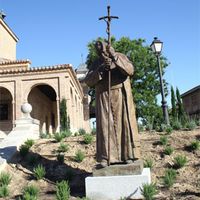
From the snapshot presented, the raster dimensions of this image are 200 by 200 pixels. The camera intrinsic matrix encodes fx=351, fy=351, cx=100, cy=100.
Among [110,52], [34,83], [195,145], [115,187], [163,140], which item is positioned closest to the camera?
[115,187]

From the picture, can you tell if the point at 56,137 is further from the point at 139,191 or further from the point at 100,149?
the point at 139,191

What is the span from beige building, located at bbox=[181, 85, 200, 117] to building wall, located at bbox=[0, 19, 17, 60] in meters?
21.2

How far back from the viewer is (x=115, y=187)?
5996 millimetres

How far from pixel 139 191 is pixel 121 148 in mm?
834

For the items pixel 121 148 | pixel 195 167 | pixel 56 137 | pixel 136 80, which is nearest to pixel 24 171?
pixel 56 137

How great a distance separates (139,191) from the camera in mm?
5887

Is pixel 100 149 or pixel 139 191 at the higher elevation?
pixel 100 149

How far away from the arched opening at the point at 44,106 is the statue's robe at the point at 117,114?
22300 millimetres

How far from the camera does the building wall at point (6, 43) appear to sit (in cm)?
3688

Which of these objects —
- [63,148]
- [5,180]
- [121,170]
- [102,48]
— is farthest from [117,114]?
[63,148]

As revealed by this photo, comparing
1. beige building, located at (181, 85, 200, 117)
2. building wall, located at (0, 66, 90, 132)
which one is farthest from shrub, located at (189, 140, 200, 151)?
beige building, located at (181, 85, 200, 117)

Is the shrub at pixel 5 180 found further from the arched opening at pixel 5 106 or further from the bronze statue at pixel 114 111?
the arched opening at pixel 5 106

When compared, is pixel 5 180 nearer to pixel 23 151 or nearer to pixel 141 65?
pixel 23 151

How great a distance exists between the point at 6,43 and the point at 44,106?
30.7 ft
